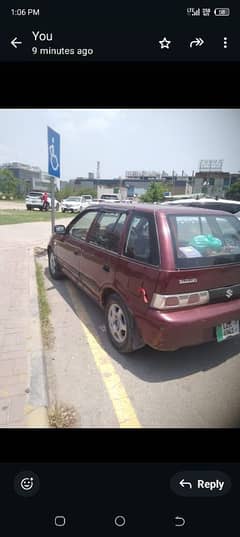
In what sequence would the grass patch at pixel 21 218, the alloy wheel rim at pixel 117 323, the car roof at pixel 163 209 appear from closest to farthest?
the car roof at pixel 163 209 < the alloy wheel rim at pixel 117 323 < the grass patch at pixel 21 218

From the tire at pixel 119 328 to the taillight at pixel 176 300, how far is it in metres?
0.41

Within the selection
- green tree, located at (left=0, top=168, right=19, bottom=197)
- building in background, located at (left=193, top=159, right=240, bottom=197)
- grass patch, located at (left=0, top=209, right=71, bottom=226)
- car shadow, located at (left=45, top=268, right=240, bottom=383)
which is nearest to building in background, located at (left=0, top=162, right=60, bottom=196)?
green tree, located at (left=0, top=168, right=19, bottom=197)

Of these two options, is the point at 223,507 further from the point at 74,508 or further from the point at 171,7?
the point at 171,7

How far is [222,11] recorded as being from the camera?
1.12 m

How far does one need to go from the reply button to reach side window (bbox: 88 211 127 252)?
192 centimetres

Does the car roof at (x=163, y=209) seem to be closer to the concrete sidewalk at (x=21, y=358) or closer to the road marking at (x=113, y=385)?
the road marking at (x=113, y=385)

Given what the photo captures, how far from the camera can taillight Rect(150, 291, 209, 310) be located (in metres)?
1.96

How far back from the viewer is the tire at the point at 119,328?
2.34 meters

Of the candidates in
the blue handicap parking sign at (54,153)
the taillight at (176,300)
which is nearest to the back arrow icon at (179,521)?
the taillight at (176,300)

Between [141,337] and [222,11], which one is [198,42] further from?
[141,337]

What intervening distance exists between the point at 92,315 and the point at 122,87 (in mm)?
2711

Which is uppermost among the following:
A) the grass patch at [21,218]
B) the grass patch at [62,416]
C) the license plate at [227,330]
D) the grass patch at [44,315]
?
the grass patch at [21,218]

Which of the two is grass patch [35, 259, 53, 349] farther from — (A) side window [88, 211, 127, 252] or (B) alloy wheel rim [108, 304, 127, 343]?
(A) side window [88, 211, 127, 252]

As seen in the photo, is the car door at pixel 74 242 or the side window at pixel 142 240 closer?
the side window at pixel 142 240
